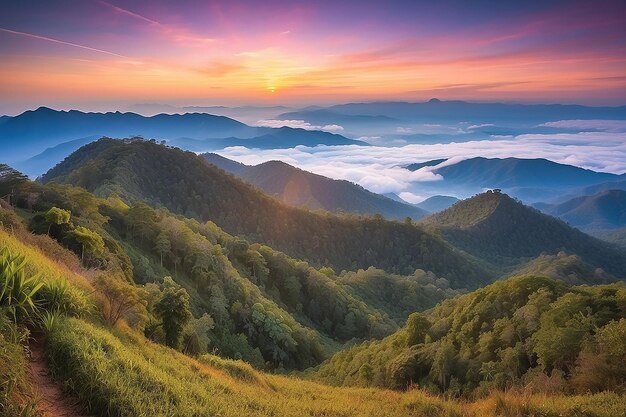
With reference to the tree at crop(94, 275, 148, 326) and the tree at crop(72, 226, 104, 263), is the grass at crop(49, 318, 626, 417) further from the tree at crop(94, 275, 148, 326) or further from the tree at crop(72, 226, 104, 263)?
the tree at crop(72, 226, 104, 263)

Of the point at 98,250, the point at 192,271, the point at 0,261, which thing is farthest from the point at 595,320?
the point at 192,271

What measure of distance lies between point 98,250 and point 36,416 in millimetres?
23478

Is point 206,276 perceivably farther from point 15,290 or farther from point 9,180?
point 15,290

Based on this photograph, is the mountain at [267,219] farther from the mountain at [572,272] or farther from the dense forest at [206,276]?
the dense forest at [206,276]

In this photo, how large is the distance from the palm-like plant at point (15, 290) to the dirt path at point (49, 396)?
0.95 m

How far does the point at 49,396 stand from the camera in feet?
23.3

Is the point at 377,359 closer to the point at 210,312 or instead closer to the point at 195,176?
the point at 210,312

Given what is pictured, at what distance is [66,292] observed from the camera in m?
9.84

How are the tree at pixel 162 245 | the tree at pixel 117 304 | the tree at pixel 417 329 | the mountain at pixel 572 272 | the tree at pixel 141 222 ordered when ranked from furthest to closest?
the mountain at pixel 572 272, the tree at pixel 141 222, the tree at pixel 162 245, the tree at pixel 417 329, the tree at pixel 117 304

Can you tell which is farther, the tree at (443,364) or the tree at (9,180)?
the tree at (9,180)

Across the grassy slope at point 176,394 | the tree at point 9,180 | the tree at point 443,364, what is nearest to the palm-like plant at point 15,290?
the grassy slope at point 176,394

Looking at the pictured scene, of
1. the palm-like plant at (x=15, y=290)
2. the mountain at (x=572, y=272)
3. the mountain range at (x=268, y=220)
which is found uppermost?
the palm-like plant at (x=15, y=290)

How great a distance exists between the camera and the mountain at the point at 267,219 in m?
137

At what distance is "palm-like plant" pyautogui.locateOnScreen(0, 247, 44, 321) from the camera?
7.85 meters
